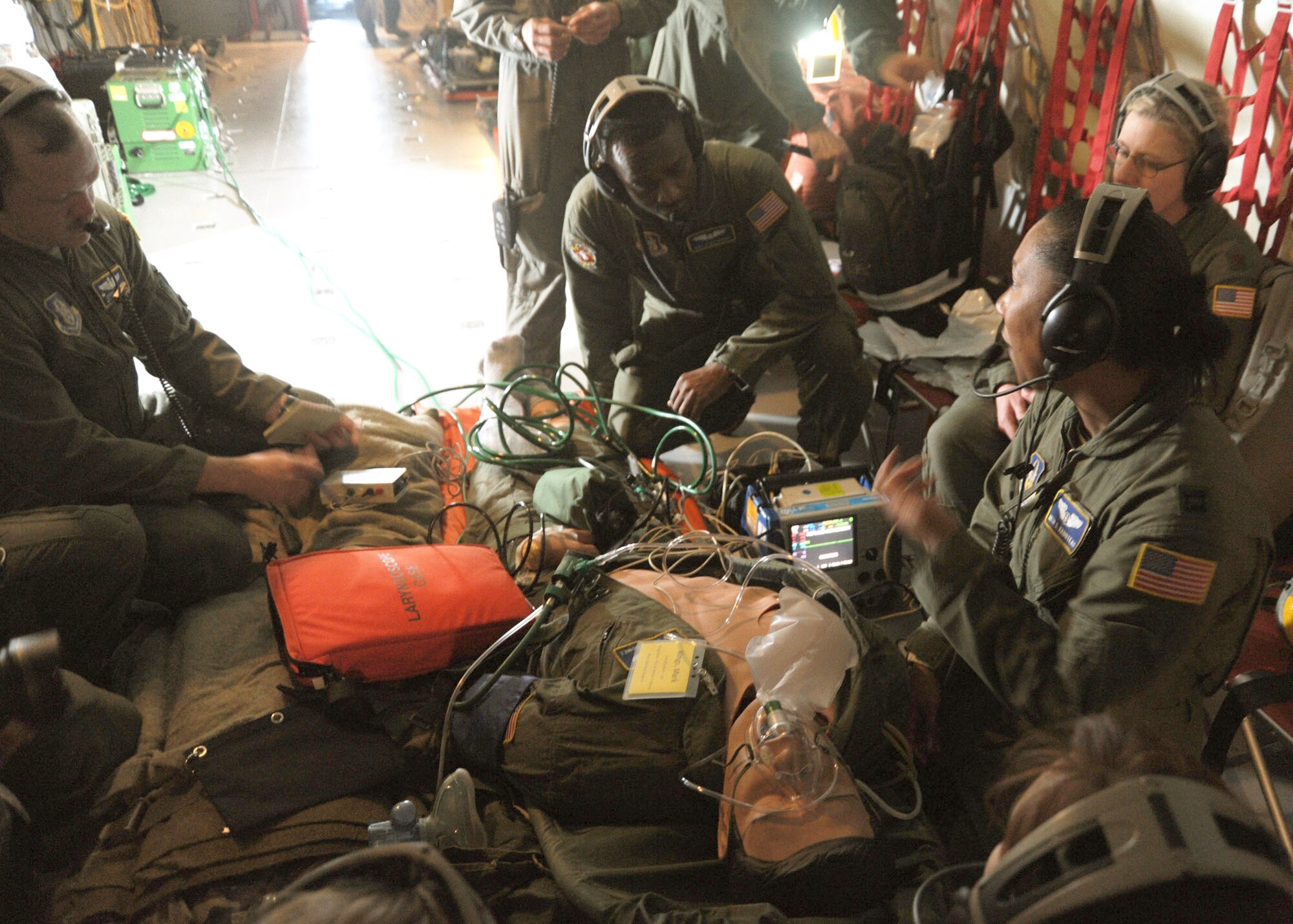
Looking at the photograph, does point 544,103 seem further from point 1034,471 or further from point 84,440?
point 1034,471

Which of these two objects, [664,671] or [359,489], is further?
[359,489]

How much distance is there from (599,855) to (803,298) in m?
1.60

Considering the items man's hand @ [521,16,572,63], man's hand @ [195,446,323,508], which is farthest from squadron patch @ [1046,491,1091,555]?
man's hand @ [521,16,572,63]

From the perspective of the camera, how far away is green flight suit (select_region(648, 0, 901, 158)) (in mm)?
2797

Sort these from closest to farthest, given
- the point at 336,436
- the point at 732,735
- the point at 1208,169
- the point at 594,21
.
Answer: the point at 732,735, the point at 1208,169, the point at 336,436, the point at 594,21

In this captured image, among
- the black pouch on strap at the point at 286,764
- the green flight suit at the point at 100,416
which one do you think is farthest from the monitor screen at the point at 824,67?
the black pouch on strap at the point at 286,764

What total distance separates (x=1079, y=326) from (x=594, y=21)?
2.10 m

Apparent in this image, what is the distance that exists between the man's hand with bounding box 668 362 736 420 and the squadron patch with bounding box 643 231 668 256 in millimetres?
350

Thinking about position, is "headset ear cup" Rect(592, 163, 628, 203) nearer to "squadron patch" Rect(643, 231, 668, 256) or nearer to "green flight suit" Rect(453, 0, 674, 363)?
"squadron patch" Rect(643, 231, 668, 256)

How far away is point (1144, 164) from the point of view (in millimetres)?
2008

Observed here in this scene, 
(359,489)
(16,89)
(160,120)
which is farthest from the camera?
(160,120)

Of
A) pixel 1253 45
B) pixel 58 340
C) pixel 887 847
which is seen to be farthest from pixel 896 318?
pixel 58 340

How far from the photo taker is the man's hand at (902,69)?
3.14 meters

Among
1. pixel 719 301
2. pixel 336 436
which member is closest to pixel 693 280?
pixel 719 301
